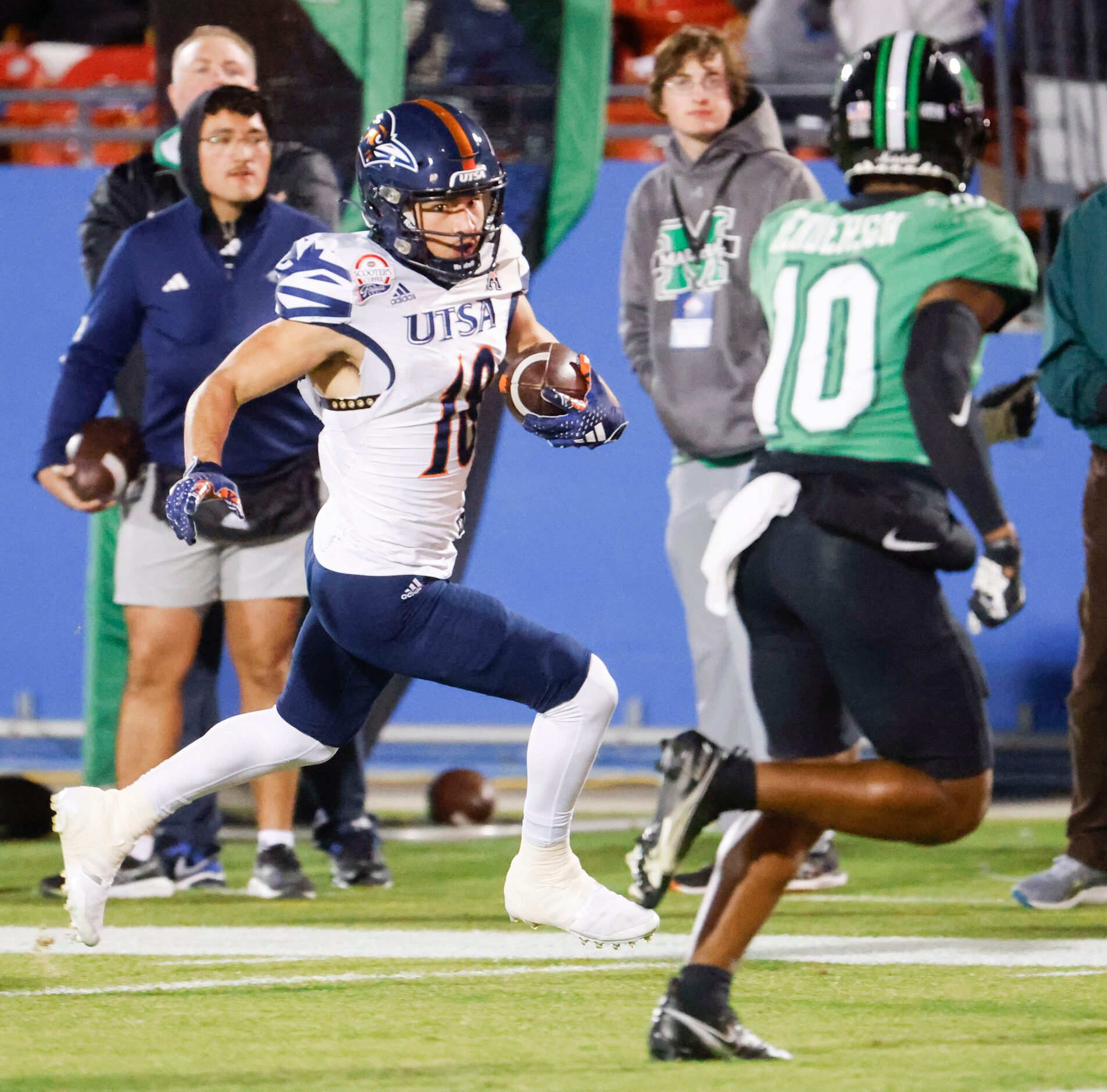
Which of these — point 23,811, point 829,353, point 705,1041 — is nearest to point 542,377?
point 829,353

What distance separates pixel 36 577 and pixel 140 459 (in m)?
3.29

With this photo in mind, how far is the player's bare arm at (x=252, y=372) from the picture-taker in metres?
3.79

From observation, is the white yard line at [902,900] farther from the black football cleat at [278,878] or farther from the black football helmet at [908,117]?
the black football helmet at [908,117]

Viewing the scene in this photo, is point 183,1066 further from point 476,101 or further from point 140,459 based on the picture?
point 476,101

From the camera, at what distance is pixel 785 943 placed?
468 centimetres

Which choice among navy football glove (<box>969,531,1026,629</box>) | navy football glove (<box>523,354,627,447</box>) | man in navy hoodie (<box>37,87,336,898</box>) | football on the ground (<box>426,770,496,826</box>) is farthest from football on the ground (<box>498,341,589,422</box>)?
football on the ground (<box>426,770,496,826</box>)

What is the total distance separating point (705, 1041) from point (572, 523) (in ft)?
18.1

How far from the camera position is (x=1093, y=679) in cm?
553

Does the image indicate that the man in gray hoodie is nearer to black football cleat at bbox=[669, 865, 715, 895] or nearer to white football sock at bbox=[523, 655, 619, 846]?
black football cleat at bbox=[669, 865, 715, 895]

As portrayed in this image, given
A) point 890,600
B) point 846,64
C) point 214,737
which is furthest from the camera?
point 214,737

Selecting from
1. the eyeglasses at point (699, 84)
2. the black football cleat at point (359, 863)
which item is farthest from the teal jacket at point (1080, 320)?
the black football cleat at point (359, 863)

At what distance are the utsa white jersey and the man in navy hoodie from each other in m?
1.65

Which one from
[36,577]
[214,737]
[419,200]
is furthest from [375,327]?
[36,577]

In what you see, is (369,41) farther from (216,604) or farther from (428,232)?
(428,232)
